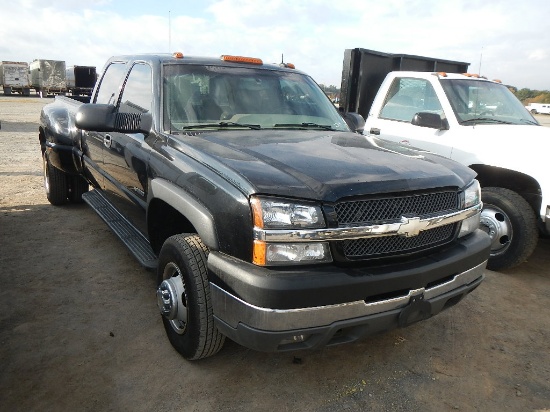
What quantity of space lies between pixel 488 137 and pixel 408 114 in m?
1.21

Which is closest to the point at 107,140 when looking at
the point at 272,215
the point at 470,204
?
the point at 272,215

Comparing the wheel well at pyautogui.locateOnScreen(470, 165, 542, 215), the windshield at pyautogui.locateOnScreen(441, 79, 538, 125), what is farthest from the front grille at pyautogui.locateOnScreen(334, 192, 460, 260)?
the windshield at pyautogui.locateOnScreen(441, 79, 538, 125)

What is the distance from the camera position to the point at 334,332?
7.24ft

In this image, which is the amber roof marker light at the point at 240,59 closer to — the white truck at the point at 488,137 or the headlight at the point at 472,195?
the white truck at the point at 488,137

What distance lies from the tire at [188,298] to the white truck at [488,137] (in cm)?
206

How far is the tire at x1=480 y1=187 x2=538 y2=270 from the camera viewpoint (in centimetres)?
425

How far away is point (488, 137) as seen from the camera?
15.0 feet

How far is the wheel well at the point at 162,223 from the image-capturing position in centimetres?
293

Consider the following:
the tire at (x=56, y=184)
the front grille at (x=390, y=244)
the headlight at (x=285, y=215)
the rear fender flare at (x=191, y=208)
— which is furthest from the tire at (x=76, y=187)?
the front grille at (x=390, y=244)

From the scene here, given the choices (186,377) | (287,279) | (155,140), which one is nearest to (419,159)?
(287,279)

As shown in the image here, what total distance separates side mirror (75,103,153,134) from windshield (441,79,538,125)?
11.3 feet

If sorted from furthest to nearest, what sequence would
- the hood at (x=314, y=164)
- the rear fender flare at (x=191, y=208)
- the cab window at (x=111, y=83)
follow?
1. the cab window at (x=111, y=83)
2. the rear fender flare at (x=191, y=208)
3. the hood at (x=314, y=164)

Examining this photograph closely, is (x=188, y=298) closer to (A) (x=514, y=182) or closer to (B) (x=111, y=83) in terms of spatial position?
(B) (x=111, y=83)

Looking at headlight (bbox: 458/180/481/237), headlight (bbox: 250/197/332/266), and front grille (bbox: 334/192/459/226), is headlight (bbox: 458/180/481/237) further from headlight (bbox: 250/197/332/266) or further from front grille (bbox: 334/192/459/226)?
headlight (bbox: 250/197/332/266)
